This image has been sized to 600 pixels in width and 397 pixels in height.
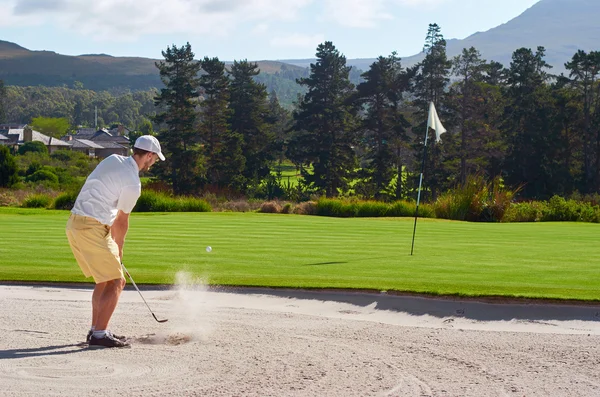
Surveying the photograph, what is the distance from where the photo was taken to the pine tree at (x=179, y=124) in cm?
7488

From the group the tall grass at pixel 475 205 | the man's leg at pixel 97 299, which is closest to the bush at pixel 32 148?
the tall grass at pixel 475 205

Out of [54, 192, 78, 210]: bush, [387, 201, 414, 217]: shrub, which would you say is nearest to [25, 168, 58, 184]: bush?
[54, 192, 78, 210]: bush

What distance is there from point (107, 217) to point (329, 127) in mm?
70478

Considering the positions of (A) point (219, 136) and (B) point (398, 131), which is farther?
(A) point (219, 136)

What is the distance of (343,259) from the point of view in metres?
15.8

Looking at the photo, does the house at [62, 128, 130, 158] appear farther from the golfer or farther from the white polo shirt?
the white polo shirt

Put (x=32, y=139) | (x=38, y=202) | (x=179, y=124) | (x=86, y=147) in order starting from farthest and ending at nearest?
(x=86, y=147)
(x=32, y=139)
(x=179, y=124)
(x=38, y=202)

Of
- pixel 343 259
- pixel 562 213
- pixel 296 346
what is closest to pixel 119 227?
pixel 296 346

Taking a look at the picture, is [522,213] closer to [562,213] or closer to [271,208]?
[562,213]

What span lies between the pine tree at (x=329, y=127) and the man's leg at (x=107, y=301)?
67771mm

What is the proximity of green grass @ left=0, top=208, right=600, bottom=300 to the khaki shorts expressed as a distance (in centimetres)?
422

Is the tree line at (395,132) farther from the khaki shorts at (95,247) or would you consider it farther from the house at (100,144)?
the khaki shorts at (95,247)

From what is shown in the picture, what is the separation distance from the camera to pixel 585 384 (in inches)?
283

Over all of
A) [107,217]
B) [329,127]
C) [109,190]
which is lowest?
[107,217]
